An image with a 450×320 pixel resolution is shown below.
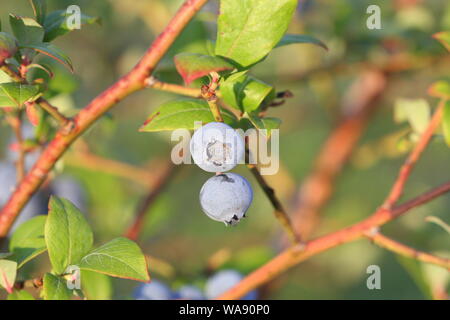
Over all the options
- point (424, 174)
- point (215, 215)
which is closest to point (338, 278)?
point (424, 174)

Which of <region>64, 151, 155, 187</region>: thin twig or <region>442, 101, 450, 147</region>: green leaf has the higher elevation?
<region>64, 151, 155, 187</region>: thin twig

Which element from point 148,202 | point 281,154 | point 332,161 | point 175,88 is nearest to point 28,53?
point 175,88

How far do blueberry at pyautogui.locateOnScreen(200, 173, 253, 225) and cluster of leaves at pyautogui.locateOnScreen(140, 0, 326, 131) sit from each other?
64 mm

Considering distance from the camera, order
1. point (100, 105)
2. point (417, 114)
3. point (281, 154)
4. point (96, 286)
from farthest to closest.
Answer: point (281, 154) → point (417, 114) → point (96, 286) → point (100, 105)

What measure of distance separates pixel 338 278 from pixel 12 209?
153 centimetres

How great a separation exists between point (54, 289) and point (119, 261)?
75mm

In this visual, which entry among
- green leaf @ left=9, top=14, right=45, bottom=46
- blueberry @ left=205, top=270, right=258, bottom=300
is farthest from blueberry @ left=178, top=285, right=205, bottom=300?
green leaf @ left=9, top=14, right=45, bottom=46

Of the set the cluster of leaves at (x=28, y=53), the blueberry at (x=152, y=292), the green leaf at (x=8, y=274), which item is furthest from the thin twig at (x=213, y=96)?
the blueberry at (x=152, y=292)

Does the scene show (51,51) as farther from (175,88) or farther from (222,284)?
(222,284)

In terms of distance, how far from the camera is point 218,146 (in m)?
0.61

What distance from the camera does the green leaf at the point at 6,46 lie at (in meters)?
0.60

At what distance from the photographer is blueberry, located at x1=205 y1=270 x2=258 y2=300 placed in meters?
1.02

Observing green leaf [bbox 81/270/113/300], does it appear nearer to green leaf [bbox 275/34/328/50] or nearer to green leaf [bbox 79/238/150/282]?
→ green leaf [bbox 79/238/150/282]
